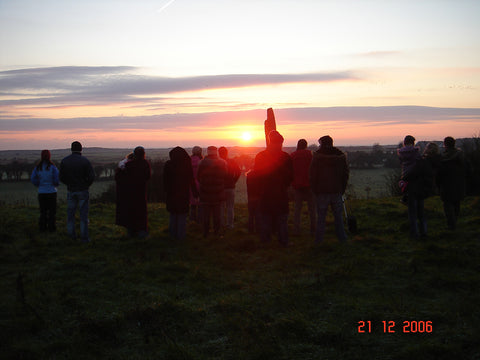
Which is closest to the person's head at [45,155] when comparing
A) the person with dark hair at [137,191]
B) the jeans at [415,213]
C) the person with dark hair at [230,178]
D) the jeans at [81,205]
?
the jeans at [81,205]

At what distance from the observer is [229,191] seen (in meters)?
11.1

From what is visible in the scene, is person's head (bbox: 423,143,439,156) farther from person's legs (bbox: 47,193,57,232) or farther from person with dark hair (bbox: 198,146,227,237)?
person's legs (bbox: 47,193,57,232)

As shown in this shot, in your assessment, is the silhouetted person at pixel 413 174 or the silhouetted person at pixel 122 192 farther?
the silhouetted person at pixel 122 192

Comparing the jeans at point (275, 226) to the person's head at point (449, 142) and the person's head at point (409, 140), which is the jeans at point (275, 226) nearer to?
the person's head at point (409, 140)

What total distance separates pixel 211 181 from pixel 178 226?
4.01ft

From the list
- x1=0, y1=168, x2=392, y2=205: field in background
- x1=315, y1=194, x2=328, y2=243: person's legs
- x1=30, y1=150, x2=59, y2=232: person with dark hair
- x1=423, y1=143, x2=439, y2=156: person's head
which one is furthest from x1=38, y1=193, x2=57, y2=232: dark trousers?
x1=423, y1=143, x2=439, y2=156: person's head

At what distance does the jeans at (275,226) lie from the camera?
912 centimetres

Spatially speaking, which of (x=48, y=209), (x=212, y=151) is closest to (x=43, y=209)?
(x=48, y=209)

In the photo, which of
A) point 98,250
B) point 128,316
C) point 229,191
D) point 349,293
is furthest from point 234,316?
point 229,191

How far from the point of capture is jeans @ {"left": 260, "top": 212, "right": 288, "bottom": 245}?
9125 mm

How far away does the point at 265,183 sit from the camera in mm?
9008

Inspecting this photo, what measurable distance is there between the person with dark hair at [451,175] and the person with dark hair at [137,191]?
6.47 metres

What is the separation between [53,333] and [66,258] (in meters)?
3.55

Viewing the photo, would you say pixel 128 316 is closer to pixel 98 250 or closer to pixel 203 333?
pixel 203 333
